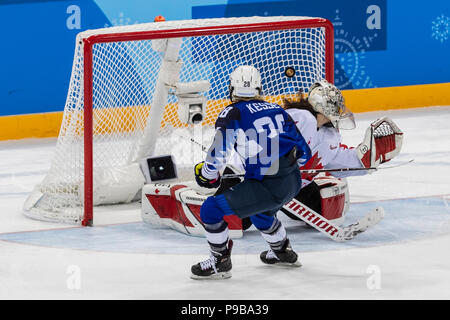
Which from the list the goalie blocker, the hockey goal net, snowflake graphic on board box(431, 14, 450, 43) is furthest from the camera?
snowflake graphic on board box(431, 14, 450, 43)

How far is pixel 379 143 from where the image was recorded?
5180 mm

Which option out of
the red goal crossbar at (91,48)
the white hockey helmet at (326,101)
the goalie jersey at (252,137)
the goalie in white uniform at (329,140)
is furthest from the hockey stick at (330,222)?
the red goal crossbar at (91,48)

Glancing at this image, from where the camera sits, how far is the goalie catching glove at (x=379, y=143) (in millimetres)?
5176

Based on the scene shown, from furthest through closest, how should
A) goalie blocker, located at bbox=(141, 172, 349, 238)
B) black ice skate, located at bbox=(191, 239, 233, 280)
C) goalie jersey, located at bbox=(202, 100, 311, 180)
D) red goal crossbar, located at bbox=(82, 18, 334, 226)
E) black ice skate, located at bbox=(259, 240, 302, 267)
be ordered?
red goal crossbar, located at bbox=(82, 18, 334, 226), goalie blocker, located at bbox=(141, 172, 349, 238), black ice skate, located at bbox=(259, 240, 302, 267), black ice skate, located at bbox=(191, 239, 233, 280), goalie jersey, located at bbox=(202, 100, 311, 180)

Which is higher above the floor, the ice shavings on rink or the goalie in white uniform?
the goalie in white uniform

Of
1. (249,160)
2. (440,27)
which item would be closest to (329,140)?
(249,160)

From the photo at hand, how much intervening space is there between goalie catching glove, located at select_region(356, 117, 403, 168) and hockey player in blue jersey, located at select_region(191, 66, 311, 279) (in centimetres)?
88

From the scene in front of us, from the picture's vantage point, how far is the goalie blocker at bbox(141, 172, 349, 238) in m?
5.17

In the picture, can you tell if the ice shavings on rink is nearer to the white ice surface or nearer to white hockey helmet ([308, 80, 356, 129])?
the white ice surface

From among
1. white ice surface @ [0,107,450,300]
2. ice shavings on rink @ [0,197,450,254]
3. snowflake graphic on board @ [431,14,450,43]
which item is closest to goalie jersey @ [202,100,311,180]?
white ice surface @ [0,107,450,300]

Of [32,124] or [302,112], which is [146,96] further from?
[32,124]

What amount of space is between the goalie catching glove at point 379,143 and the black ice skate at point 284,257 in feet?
2.78

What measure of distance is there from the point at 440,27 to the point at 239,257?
561 cm

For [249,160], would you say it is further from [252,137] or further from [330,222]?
[330,222]
